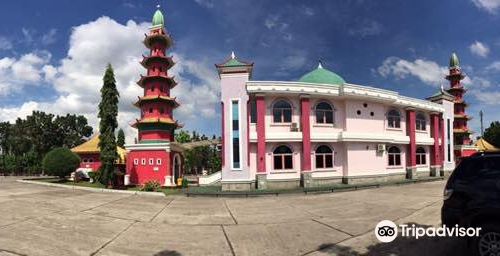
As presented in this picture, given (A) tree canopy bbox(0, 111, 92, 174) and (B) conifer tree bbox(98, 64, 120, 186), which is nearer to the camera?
(B) conifer tree bbox(98, 64, 120, 186)

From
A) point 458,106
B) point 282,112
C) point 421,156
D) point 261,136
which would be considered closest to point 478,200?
point 261,136

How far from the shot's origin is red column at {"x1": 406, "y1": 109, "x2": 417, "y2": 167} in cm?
2905

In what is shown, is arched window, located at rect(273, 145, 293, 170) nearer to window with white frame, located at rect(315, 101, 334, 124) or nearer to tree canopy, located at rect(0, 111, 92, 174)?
window with white frame, located at rect(315, 101, 334, 124)

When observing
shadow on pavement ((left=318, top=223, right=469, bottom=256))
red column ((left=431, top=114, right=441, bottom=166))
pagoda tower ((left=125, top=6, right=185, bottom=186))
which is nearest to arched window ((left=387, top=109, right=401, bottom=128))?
red column ((left=431, top=114, right=441, bottom=166))

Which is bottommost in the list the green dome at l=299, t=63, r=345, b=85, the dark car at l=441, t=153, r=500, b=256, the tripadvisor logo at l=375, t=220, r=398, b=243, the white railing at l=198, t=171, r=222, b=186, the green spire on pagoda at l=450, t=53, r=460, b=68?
the white railing at l=198, t=171, r=222, b=186

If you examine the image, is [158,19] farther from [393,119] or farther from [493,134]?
[493,134]

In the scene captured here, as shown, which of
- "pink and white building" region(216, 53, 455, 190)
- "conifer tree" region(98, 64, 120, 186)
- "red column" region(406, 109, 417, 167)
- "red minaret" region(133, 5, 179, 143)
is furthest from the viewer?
"red minaret" region(133, 5, 179, 143)

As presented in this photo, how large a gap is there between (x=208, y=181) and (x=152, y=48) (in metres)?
15.2

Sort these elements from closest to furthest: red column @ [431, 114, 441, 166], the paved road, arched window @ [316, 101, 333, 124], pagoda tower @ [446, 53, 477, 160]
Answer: the paved road
arched window @ [316, 101, 333, 124]
red column @ [431, 114, 441, 166]
pagoda tower @ [446, 53, 477, 160]

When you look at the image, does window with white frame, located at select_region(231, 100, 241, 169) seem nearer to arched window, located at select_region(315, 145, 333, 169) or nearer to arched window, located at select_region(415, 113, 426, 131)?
arched window, located at select_region(315, 145, 333, 169)

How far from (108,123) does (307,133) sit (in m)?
16.4

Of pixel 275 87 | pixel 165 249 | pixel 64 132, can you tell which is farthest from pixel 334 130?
pixel 64 132

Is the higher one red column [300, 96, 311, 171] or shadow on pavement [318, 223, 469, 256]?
red column [300, 96, 311, 171]

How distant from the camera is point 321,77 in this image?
1171 inches
